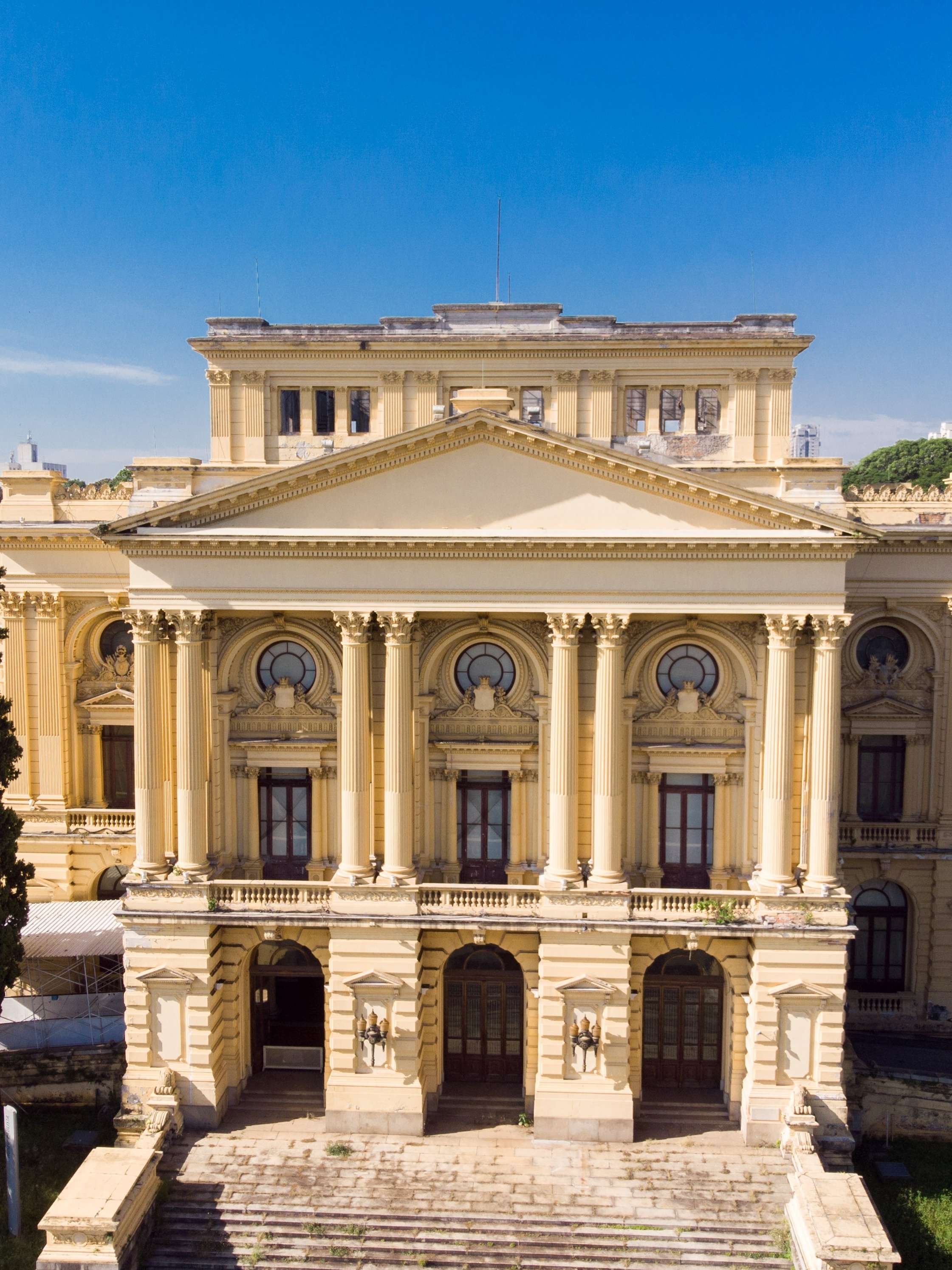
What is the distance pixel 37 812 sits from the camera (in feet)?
117

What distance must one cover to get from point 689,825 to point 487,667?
7818mm

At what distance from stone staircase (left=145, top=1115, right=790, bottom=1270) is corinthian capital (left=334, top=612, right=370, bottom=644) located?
560 inches

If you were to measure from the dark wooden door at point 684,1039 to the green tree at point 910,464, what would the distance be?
56.0 meters

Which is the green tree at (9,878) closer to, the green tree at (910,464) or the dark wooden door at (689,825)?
the dark wooden door at (689,825)

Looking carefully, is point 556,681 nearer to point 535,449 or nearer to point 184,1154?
point 535,449

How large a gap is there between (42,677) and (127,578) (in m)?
4.77

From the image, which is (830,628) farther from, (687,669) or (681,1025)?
(681,1025)

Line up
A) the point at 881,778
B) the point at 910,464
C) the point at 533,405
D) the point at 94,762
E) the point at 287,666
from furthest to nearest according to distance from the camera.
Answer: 1. the point at 910,464
2. the point at 94,762
3. the point at 881,778
4. the point at 533,405
5. the point at 287,666

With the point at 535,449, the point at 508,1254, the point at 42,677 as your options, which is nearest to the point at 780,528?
the point at 535,449

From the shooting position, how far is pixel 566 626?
1084 inches

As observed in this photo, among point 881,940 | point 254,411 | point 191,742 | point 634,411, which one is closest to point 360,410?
point 254,411

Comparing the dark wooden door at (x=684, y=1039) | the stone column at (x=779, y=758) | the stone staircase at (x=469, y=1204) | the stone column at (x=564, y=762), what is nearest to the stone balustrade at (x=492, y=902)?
the stone column at (x=564, y=762)

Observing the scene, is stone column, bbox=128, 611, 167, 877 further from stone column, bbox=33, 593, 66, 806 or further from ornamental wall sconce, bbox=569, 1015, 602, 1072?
ornamental wall sconce, bbox=569, 1015, 602, 1072

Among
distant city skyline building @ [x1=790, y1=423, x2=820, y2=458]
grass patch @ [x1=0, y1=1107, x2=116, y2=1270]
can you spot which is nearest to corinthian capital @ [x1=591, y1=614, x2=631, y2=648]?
grass patch @ [x1=0, y1=1107, x2=116, y2=1270]
